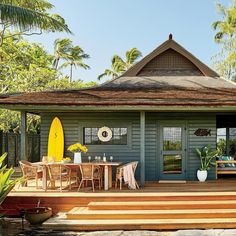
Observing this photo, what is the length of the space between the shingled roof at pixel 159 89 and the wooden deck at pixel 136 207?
236 cm

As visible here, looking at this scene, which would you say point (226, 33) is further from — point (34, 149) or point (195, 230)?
point (195, 230)

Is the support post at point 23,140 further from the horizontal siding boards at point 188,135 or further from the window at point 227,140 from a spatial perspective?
the window at point 227,140

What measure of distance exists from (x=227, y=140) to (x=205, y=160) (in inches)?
100

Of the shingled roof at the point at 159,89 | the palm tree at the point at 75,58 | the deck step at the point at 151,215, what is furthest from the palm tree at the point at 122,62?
the deck step at the point at 151,215

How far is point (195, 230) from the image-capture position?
6.90 meters

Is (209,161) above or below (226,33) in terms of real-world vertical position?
below

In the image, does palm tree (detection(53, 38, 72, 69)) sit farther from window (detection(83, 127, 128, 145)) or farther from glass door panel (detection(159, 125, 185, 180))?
glass door panel (detection(159, 125, 185, 180))

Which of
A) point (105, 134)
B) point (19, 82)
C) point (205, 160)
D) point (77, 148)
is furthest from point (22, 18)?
point (19, 82)

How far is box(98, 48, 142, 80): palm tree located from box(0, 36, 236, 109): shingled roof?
30831mm

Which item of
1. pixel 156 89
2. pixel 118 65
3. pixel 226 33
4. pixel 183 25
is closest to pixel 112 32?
pixel 183 25

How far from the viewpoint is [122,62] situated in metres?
45.1

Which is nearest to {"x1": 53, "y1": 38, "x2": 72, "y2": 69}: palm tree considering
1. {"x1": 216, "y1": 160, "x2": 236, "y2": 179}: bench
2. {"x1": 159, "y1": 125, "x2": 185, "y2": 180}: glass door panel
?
{"x1": 159, "y1": 125, "x2": 185, "y2": 180}: glass door panel

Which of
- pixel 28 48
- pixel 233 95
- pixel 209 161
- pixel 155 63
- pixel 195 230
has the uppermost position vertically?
pixel 28 48

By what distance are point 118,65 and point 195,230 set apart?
38927mm
